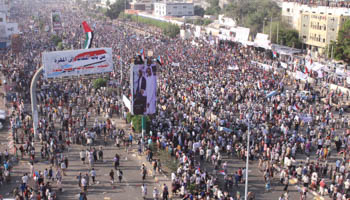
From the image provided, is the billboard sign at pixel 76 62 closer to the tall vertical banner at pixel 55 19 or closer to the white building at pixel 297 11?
the tall vertical banner at pixel 55 19

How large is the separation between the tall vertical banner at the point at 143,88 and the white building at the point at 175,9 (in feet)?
321

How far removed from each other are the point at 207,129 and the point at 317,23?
38.0m

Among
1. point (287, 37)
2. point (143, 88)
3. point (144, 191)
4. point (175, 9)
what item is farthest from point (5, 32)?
point (175, 9)

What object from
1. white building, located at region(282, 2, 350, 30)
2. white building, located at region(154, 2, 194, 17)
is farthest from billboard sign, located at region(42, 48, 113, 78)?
white building, located at region(154, 2, 194, 17)

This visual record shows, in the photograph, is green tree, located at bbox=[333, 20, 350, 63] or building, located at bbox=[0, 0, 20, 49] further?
building, located at bbox=[0, 0, 20, 49]

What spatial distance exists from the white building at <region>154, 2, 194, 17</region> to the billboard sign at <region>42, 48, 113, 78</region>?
87.9 m

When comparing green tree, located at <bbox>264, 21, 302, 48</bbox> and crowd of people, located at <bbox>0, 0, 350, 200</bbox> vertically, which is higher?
green tree, located at <bbox>264, 21, 302, 48</bbox>

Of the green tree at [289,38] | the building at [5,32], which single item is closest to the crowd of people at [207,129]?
the green tree at [289,38]

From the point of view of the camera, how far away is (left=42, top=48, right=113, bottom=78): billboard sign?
89.7ft

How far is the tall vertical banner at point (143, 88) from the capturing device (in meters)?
19.7

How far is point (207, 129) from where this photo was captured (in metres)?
22.7

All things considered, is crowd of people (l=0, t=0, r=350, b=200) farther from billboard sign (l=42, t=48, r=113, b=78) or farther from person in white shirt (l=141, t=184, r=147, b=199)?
billboard sign (l=42, t=48, r=113, b=78)

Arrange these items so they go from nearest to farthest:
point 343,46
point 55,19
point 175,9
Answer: point 343,46
point 55,19
point 175,9

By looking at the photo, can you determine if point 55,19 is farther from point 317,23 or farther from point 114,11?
point 114,11
